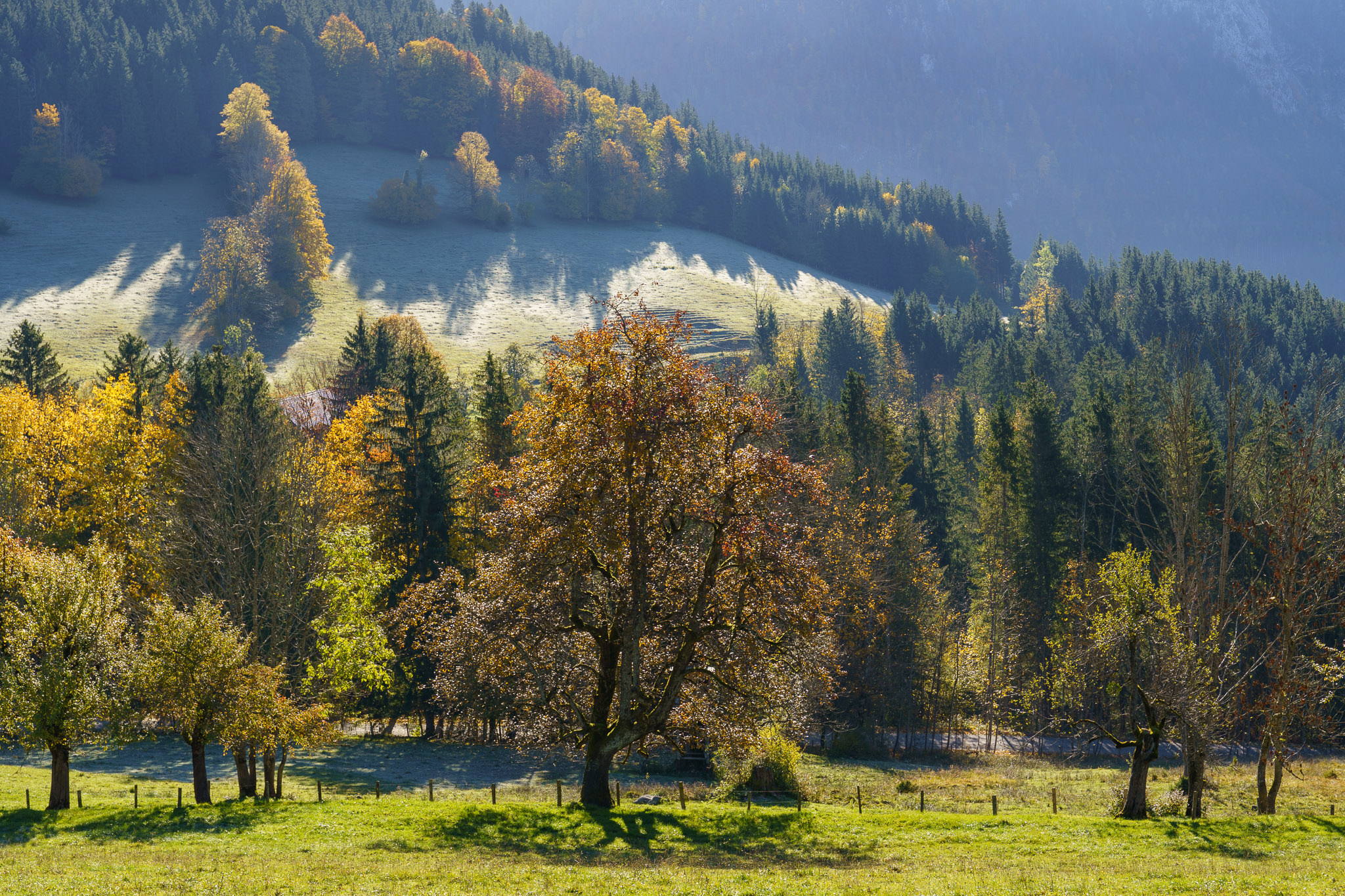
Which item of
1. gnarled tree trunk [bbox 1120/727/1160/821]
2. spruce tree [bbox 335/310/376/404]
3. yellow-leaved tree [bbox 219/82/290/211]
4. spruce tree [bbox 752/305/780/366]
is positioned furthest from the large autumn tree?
yellow-leaved tree [bbox 219/82/290/211]

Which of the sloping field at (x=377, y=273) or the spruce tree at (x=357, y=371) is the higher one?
the sloping field at (x=377, y=273)

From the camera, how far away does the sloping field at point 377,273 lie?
116625 millimetres

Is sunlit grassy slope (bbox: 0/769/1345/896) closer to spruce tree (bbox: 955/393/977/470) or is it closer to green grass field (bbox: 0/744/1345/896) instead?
green grass field (bbox: 0/744/1345/896)

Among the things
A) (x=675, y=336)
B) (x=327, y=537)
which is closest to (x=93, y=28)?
(x=327, y=537)

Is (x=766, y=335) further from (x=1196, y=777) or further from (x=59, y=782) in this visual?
(x=59, y=782)

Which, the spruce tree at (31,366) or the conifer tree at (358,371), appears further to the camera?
the conifer tree at (358,371)

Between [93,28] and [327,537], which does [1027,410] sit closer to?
[327,537]

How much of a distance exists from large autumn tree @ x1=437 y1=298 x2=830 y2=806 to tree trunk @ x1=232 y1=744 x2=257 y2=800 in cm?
712

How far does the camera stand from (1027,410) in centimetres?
6512

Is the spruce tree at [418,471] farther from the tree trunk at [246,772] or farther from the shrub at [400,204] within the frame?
the shrub at [400,204]

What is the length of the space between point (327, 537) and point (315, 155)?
176m

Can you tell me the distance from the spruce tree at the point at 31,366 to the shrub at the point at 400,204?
363ft

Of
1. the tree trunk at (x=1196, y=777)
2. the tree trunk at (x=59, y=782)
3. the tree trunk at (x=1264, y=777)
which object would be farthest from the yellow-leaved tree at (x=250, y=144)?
the tree trunk at (x=1264, y=777)

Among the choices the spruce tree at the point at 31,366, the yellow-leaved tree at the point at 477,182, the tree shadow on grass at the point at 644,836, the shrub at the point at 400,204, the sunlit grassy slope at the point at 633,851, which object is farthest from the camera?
the yellow-leaved tree at the point at 477,182
